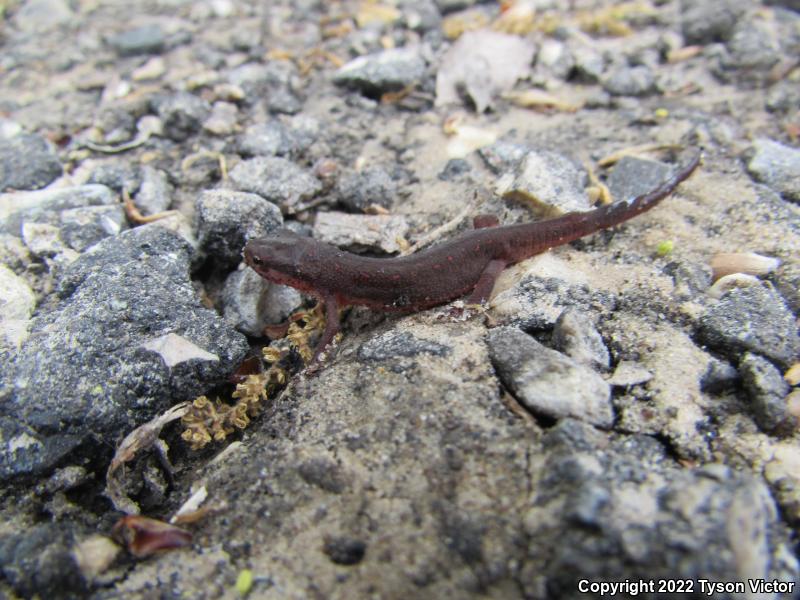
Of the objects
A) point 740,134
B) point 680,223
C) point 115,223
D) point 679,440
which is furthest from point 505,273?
point 115,223

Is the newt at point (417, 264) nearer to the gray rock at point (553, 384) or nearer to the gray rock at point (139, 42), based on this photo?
the gray rock at point (553, 384)

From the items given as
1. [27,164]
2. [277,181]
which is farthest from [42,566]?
[27,164]

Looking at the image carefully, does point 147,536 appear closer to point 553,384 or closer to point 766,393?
point 553,384

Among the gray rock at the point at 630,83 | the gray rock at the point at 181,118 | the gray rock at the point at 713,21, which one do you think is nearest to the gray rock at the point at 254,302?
the gray rock at the point at 181,118

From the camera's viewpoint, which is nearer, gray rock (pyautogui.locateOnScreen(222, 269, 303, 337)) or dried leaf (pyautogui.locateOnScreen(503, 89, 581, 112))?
gray rock (pyautogui.locateOnScreen(222, 269, 303, 337))

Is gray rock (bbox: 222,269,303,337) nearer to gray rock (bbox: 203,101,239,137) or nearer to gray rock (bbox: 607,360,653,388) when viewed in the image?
gray rock (bbox: 203,101,239,137)

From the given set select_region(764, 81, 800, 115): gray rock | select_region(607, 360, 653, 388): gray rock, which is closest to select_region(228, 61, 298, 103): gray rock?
select_region(607, 360, 653, 388): gray rock
